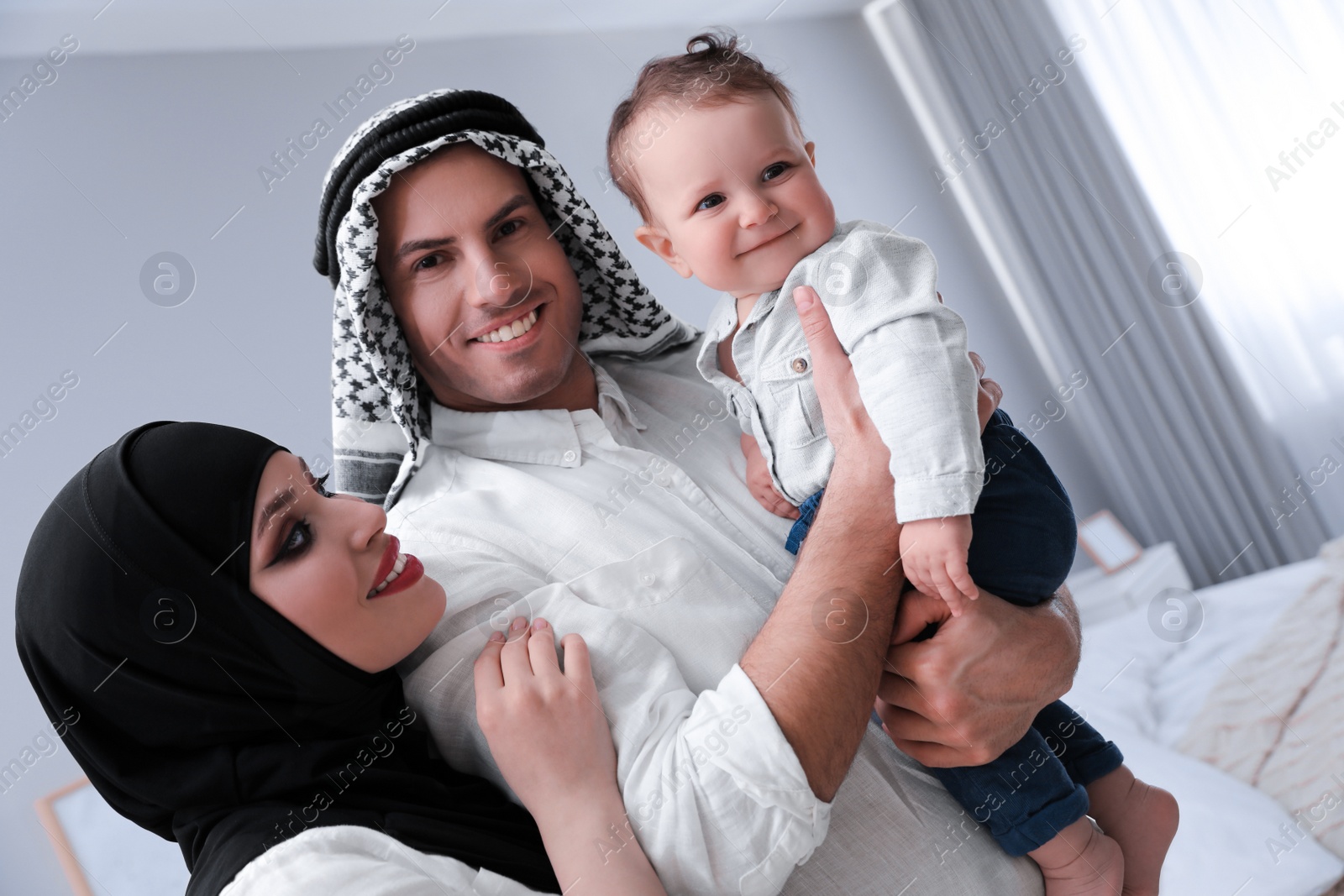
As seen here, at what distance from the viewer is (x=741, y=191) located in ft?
4.38

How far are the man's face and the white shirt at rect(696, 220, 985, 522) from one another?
30 cm

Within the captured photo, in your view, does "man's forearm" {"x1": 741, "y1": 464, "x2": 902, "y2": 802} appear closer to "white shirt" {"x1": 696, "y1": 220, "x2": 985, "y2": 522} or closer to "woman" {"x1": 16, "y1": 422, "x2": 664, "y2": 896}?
"white shirt" {"x1": 696, "y1": 220, "x2": 985, "y2": 522}

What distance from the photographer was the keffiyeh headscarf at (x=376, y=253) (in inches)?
58.9

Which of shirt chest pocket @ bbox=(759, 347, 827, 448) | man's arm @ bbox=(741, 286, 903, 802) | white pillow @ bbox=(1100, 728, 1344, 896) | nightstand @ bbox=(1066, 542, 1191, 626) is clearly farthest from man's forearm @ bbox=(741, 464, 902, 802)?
nightstand @ bbox=(1066, 542, 1191, 626)

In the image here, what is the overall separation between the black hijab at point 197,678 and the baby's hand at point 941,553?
0.58m

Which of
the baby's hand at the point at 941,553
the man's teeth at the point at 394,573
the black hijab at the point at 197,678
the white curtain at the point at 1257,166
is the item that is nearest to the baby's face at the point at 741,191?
the baby's hand at the point at 941,553

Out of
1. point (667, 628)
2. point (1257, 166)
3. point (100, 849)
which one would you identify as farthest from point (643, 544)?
point (1257, 166)

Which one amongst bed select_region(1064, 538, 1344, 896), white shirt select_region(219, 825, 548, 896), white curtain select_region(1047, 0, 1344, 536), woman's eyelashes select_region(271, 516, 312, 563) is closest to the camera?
white shirt select_region(219, 825, 548, 896)

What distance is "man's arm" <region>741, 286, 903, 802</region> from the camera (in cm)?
107

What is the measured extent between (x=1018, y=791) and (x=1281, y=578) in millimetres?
3139

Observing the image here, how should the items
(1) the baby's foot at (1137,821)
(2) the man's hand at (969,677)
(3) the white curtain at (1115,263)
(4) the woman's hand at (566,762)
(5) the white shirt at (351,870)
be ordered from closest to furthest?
(5) the white shirt at (351,870) < (4) the woman's hand at (566,762) < (2) the man's hand at (969,677) < (1) the baby's foot at (1137,821) < (3) the white curtain at (1115,263)

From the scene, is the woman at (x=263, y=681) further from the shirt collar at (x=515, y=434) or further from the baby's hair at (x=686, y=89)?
the baby's hair at (x=686, y=89)

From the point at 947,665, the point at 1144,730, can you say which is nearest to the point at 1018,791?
the point at 947,665

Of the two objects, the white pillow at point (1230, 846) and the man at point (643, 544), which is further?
the white pillow at point (1230, 846)
